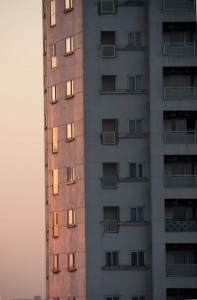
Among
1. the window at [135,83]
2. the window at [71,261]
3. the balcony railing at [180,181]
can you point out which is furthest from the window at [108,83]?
the window at [71,261]

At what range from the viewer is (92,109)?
356ft

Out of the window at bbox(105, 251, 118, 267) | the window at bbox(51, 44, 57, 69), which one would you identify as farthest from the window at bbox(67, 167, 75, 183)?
the window at bbox(51, 44, 57, 69)

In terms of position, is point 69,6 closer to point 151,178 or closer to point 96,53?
point 96,53

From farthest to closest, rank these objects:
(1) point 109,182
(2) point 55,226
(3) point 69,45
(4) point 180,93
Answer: (2) point 55,226
(3) point 69,45
(4) point 180,93
(1) point 109,182

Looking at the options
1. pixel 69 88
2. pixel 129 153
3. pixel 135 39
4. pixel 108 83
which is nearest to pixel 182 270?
pixel 129 153

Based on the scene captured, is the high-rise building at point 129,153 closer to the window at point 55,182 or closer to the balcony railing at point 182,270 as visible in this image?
the balcony railing at point 182,270

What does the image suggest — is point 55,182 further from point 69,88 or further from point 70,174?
point 69,88

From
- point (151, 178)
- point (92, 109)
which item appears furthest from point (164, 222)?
point (92, 109)

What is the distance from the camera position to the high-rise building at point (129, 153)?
352ft

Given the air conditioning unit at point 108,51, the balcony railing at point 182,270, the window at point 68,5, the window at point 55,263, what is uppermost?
the window at point 68,5

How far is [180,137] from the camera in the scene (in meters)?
108

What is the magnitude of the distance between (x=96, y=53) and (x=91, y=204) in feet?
36.7

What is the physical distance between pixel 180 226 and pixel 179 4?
53.9 ft

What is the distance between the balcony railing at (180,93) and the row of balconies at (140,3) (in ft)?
19.4
